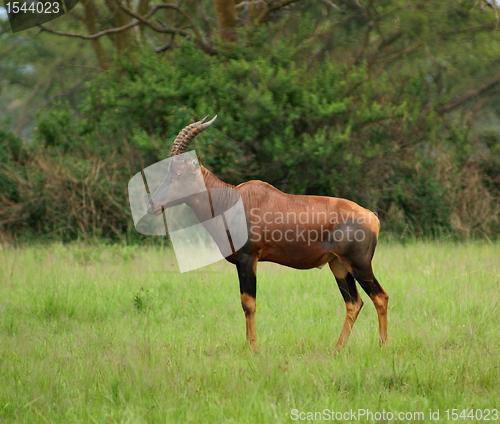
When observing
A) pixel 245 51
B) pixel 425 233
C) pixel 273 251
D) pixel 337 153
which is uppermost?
pixel 245 51

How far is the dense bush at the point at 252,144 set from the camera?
12477 mm

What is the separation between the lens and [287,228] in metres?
5.28

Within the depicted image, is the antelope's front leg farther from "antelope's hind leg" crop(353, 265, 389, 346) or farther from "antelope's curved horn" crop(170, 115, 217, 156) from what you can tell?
"antelope's curved horn" crop(170, 115, 217, 156)

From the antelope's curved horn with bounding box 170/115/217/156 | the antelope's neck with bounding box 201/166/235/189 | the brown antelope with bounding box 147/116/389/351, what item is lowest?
the brown antelope with bounding box 147/116/389/351

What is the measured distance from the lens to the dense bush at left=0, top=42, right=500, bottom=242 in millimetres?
12477

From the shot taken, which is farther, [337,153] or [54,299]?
[337,153]

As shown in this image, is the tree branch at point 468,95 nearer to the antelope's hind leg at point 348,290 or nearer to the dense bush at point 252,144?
the dense bush at point 252,144

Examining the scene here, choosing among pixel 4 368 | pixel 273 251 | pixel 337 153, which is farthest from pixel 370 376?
pixel 337 153

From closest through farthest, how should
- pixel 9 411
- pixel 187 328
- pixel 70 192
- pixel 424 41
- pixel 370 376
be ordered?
pixel 9 411
pixel 370 376
pixel 187 328
pixel 70 192
pixel 424 41

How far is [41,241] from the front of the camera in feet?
41.6

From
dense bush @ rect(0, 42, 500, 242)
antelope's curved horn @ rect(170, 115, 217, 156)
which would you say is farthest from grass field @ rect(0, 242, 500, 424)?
dense bush @ rect(0, 42, 500, 242)

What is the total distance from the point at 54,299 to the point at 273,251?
341 centimetres

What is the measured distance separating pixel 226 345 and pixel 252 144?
25.9ft

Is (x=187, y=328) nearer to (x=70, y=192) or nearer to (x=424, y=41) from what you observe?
(x=70, y=192)
